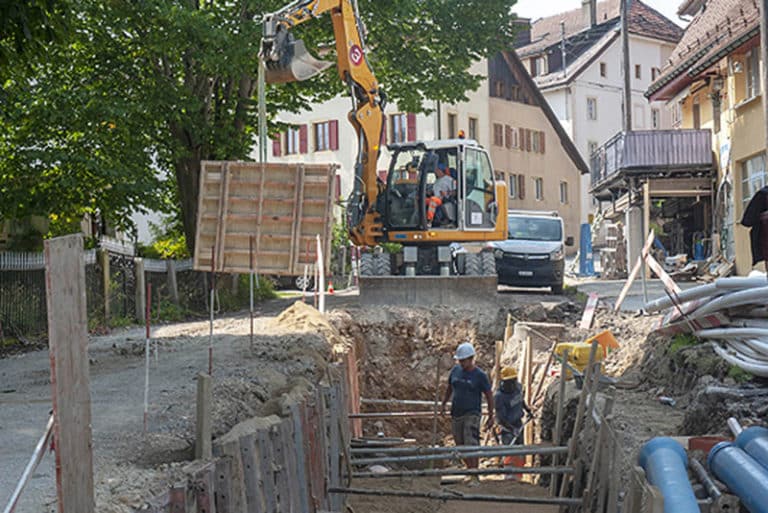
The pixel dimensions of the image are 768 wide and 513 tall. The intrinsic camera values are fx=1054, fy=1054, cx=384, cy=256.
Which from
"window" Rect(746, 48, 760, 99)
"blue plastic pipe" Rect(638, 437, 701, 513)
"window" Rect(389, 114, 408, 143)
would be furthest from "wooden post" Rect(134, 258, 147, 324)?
"window" Rect(389, 114, 408, 143)

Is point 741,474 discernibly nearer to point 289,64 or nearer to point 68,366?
point 68,366

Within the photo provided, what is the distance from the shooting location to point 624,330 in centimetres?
1756

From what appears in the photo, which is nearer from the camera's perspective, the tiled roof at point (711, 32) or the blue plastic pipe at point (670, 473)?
the blue plastic pipe at point (670, 473)

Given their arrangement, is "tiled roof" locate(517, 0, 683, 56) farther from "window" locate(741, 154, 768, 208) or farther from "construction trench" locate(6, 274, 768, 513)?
"construction trench" locate(6, 274, 768, 513)

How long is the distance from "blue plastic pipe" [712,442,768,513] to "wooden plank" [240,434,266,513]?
3.38m

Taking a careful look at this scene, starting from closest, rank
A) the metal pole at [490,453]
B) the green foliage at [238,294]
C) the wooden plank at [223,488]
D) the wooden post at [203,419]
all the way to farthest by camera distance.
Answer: the wooden plank at [223,488] < the wooden post at [203,419] < the metal pole at [490,453] < the green foliage at [238,294]

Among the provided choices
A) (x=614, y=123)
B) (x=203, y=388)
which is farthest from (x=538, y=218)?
(x=614, y=123)

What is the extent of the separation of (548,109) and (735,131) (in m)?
29.4

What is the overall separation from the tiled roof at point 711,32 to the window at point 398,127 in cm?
1634

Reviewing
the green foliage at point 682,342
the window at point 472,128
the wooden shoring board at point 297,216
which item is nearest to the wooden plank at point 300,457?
the green foliage at point 682,342

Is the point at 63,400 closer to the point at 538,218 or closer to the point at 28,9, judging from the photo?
the point at 28,9

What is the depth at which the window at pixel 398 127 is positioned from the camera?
48562 millimetres

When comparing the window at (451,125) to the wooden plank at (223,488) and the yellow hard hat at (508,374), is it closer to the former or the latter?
the yellow hard hat at (508,374)

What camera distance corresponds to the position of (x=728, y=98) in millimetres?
Result: 27688
